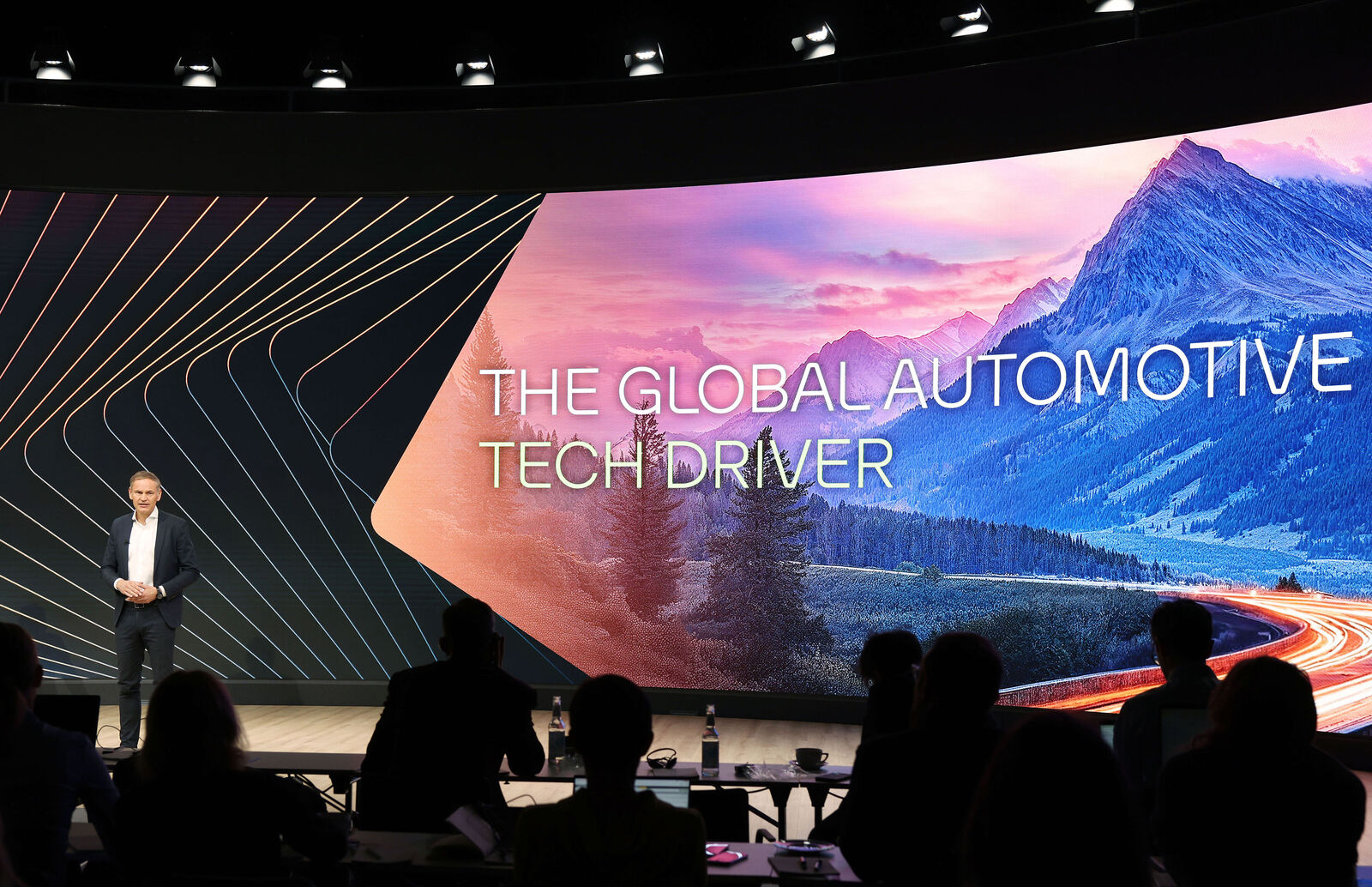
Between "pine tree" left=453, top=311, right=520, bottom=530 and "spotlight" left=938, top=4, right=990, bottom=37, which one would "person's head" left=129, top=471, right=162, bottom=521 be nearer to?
"pine tree" left=453, top=311, right=520, bottom=530

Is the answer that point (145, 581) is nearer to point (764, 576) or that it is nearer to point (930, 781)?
point (764, 576)

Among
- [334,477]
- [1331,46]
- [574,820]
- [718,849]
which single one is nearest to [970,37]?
[1331,46]

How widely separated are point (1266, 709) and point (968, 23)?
589cm

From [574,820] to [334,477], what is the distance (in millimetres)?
6730

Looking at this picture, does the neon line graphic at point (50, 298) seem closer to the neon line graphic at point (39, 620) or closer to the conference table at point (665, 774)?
the neon line graphic at point (39, 620)

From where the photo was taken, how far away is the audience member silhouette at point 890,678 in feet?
10.9

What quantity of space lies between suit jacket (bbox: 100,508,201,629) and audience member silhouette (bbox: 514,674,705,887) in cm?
535

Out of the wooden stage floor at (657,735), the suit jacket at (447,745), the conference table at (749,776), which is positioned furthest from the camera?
the wooden stage floor at (657,735)

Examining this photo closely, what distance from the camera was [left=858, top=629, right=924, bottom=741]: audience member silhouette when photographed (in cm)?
332

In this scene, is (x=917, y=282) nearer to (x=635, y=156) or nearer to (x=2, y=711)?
(x=635, y=156)

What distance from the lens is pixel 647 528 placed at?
7879 mm

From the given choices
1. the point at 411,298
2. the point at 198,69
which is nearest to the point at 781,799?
the point at 411,298

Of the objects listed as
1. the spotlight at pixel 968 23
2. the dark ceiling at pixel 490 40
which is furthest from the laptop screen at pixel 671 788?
the dark ceiling at pixel 490 40

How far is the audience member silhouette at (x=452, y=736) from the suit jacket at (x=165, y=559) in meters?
3.72
